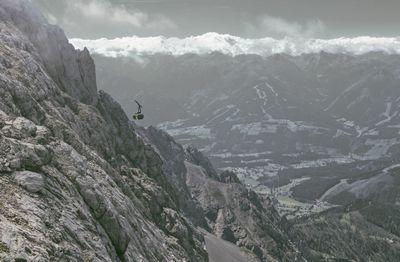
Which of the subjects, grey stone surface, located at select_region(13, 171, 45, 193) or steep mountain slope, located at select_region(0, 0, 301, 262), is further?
grey stone surface, located at select_region(13, 171, 45, 193)

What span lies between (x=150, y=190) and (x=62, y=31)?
2080 inches

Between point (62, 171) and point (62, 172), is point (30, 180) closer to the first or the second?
point (62, 172)

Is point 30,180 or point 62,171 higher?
point 30,180

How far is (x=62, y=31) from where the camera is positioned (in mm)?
149125

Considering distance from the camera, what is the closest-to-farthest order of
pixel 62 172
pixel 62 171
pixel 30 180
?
pixel 30 180 < pixel 62 172 < pixel 62 171

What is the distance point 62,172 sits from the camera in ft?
211

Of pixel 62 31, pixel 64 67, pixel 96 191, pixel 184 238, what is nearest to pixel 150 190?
pixel 184 238

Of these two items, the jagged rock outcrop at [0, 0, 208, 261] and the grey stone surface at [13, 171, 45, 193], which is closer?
the jagged rock outcrop at [0, 0, 208, 261]

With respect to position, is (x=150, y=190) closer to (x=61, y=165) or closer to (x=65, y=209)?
(x=61, y=165)

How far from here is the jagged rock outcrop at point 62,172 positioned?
159 ft

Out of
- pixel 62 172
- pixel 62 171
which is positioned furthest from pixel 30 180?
pixel 62 171

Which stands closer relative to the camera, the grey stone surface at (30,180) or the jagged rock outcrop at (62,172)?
the jagged rock outcrop at (62,172)

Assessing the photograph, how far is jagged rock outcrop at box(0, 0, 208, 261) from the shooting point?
48312mm

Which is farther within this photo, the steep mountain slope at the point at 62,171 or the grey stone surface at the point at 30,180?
the grey stone surface at the point at 30,180
